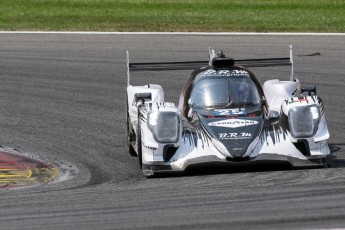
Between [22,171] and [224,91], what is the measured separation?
285 centimetres

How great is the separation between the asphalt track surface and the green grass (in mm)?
1118

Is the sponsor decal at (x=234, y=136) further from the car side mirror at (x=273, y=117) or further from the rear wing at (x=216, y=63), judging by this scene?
the rear wing at (x=216, y=63)

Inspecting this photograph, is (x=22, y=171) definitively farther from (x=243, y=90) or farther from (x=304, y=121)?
(x=304, y=121)

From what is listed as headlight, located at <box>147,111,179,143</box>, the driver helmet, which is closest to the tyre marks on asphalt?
headlight, located at <box>147,111,179,143</box>

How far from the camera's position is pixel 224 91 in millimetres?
14633

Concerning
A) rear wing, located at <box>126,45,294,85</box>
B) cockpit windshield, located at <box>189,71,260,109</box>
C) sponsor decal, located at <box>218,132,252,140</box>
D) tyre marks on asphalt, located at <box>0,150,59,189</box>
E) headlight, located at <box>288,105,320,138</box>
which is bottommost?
tyre marks on asphalt, located at <box>0,150,59,189</box>

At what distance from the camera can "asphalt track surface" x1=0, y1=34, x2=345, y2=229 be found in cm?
1051

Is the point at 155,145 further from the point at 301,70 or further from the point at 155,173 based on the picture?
the point at 301,70

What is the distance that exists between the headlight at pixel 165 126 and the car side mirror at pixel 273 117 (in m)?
1.40

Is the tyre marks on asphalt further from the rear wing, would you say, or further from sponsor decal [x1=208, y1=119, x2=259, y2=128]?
sponsor decal [x1=208, y1=119, x2=259, y2=128]

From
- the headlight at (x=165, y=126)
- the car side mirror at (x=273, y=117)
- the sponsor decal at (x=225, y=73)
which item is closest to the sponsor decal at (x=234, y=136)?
the headlight at (x=165, y=126)

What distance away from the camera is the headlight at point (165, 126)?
44.7 ft

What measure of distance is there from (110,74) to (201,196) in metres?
10.9

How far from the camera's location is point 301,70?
22.2m
